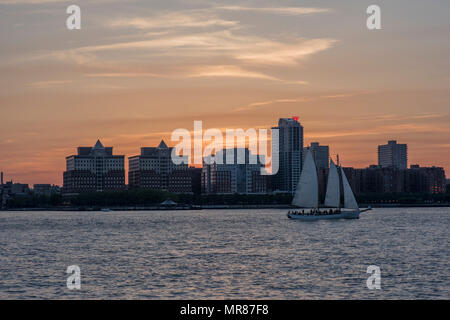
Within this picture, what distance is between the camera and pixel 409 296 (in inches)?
1479

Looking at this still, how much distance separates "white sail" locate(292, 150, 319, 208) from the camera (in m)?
136

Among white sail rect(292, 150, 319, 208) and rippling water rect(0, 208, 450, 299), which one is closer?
rippling water rect(0, 208, 450, 299)

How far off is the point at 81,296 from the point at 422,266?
29.5 metres
